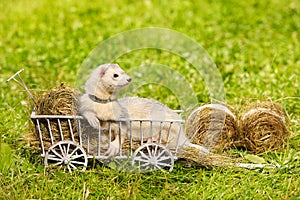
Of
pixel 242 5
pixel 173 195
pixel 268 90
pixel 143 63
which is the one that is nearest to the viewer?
pixel 173 195

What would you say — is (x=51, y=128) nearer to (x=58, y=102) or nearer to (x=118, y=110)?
(x=58, y=102)

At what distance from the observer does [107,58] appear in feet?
19.5

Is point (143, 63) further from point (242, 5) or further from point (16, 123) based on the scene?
point (242, 5)

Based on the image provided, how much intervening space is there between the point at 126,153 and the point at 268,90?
198 centimetres

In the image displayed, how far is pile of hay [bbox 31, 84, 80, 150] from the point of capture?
3465 millimetres

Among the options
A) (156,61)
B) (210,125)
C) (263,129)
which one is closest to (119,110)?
(210,125)

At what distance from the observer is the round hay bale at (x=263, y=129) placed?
12.9 feet

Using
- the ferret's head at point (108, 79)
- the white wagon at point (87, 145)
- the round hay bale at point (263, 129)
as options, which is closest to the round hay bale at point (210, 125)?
the round hay bale at point (263, 129)

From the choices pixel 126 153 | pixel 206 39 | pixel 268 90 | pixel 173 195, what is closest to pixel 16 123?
pixel 126 153

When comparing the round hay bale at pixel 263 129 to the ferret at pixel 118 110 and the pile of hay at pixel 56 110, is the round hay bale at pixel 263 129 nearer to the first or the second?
the ferret at pixel 118 110

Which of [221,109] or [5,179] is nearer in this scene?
[5,179]

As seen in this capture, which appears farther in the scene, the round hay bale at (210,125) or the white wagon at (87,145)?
the round hay bale at (210,125)

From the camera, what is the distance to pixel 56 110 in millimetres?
3475

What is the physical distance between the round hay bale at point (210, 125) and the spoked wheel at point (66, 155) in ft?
2.68
